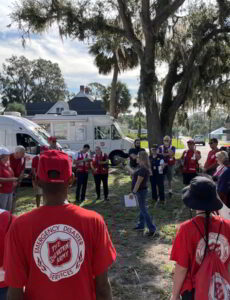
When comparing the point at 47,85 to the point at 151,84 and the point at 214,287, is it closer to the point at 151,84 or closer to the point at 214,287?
the point at 151,84

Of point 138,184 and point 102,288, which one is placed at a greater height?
point 102,288

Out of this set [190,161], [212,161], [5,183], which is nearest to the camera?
[5,183]

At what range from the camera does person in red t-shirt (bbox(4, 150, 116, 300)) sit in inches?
65.2

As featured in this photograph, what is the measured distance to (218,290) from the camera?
2021 millimetres

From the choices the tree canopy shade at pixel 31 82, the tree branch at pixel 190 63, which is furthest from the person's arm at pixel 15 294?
the tree canopy shade at pixel 31 82

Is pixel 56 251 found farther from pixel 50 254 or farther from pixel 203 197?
pixel 203 197

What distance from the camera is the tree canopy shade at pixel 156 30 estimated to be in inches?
540

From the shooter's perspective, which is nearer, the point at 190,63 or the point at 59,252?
the point at 59,252

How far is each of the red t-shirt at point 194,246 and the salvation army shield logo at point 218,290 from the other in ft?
0.62

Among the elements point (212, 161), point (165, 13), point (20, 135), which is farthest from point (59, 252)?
point (165, 13)

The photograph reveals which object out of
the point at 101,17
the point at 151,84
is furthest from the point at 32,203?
the point at 101,17

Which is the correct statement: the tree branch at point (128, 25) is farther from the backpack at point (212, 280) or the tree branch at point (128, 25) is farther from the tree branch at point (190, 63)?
the backpack at point (212, 280)

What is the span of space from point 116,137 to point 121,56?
7.69m

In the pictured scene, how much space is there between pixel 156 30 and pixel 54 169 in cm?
1328
